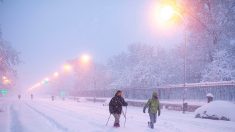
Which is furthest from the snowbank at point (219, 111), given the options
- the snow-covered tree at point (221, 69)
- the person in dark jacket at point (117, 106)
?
the snow-covered tree at point (221, 69)

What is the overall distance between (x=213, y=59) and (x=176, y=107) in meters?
7.19

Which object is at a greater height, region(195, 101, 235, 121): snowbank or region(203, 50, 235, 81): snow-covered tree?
region(203, 50, 235, 81): snow-covered tree

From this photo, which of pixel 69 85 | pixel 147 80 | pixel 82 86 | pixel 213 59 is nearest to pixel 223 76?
pixel 213 59

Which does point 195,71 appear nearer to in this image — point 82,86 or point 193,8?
point 193,8

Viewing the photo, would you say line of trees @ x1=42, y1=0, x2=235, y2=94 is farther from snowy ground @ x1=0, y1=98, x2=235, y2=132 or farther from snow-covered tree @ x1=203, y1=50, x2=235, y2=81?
snowy ground @ x1=0, y1=98, x2=235, y2=132

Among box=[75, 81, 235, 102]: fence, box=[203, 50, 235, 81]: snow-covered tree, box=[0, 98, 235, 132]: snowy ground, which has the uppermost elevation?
box=[203, 50, 235, 81]: snow-covered tree

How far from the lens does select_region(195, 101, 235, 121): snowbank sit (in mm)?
20078

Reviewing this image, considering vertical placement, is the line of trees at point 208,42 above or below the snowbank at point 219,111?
above

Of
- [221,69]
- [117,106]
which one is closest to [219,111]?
[117,106]

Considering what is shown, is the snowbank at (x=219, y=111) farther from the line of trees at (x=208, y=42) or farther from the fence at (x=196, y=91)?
the line of trees at (x=208, y=42)

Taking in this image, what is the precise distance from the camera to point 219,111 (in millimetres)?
20828

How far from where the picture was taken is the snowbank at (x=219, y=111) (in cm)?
2008

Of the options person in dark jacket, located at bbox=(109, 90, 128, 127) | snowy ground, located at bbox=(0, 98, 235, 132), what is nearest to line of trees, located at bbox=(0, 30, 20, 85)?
snowy ground, located at bbox=(0, 98, 235, 132)

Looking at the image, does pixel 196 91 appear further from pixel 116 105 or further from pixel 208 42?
pixel 116 105
